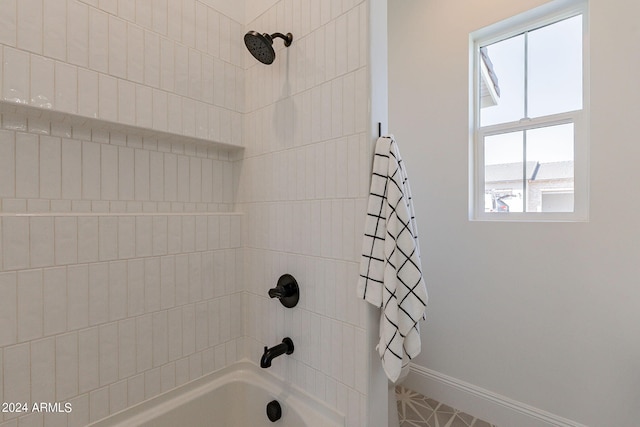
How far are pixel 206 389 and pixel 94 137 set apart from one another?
1255 millimetres

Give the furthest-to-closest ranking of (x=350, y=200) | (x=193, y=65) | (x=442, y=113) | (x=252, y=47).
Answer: (x=442, y=113) < (x=193, y=65) < (x=252, y=47) < (x=350, y=200)

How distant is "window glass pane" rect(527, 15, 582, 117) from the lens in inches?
60.6

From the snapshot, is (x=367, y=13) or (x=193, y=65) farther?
(x=193, y=65)

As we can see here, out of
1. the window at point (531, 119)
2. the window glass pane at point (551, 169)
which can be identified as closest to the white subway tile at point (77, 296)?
the window at point (531, 119)

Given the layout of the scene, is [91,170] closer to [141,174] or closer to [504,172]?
[141,174]

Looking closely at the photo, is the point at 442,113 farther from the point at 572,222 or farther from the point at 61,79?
the point at 61,79

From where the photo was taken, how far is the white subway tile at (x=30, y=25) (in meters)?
0.91

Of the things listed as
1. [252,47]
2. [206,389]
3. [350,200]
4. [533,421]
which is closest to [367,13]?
[252,47]

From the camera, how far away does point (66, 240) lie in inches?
39.2

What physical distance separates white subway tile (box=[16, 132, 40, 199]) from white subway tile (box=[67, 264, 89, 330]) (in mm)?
308

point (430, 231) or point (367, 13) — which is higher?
point (367, 13)

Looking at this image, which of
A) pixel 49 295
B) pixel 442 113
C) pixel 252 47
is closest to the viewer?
pixel 49 295

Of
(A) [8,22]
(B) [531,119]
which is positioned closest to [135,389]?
(A) [8,22]

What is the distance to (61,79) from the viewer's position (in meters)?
0.98
